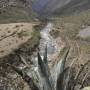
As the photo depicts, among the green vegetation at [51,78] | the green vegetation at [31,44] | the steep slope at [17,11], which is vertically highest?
the green vegetation at [51,78]

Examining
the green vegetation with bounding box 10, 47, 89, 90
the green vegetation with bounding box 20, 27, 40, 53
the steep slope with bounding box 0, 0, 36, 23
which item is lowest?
the steep slope with bounding box 0, 0, 36, 23

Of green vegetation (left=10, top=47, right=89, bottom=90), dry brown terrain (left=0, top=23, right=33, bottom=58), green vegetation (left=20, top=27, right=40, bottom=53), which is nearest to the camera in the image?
green vegetation (left=10, top=47, right=89, bottom=90)

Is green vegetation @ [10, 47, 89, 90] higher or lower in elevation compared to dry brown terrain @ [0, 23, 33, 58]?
higher

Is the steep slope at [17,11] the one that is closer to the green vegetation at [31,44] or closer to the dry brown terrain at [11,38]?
the dry brown terrain at [11,38]

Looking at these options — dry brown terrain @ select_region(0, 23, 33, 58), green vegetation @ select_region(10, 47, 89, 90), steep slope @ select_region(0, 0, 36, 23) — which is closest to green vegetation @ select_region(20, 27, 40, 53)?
dry brown terrain @ select_region(0, 23, 33, 58)

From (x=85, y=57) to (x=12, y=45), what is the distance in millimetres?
4595

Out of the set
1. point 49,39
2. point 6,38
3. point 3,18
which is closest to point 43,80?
point 6,38

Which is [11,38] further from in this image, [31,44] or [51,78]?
[51,78]

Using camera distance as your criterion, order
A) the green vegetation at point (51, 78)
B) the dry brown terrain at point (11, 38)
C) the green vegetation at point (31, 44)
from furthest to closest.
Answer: the green vegetation at point (31, 44) < the dry brown terrain at point (11, 38) < the green vegetation at point (51, 78)

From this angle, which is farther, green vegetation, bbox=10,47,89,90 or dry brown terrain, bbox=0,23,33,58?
dry brown terrain, bbox=0,23,33,58

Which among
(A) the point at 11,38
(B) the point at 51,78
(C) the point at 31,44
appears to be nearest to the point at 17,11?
(A) the point at 11,38

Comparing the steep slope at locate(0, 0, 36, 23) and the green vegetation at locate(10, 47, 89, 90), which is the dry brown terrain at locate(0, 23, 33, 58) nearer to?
the green vegetation at locate(10, 47, 89, 90)

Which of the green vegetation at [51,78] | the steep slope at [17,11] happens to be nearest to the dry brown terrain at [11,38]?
the green vegetation at [51,78]

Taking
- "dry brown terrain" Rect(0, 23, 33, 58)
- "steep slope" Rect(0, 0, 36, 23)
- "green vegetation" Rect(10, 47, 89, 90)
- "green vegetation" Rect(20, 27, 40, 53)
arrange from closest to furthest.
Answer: "green vegetation" Rect(10, 47, 89, 90) → "dry brown terrain" Rect(0, 23, 33, 58) → "green vegetation" Rect(20, 27, 40, 53) → "steep slope" Rect(0, 0, 36, 23)
